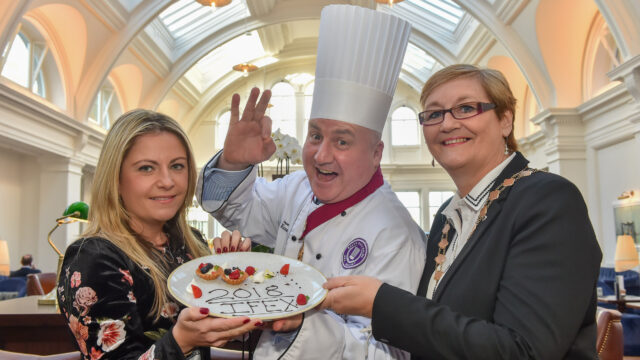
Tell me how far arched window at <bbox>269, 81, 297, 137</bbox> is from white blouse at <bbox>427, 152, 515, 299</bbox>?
47.8 feet

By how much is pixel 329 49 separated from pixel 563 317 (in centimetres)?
114

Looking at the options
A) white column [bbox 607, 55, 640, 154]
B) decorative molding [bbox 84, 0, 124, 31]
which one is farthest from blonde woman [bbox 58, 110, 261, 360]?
decorative molding [bbox 84, 0, 124, 31]

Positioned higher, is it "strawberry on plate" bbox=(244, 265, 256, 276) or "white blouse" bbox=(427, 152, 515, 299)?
"white blouse" bbox=(427, 152, 515, 299)

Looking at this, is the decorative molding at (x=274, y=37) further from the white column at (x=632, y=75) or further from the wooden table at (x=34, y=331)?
the wooden table at (x=34, y=331)

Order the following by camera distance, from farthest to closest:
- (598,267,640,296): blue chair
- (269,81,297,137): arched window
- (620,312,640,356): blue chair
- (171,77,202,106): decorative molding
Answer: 1. (269,81,297,137): arched window
2. (171,77,202,106): decorative molding
3. (598,267,640,296): blue chair
4. (620,312,640,356): blue chair

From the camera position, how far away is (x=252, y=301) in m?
1.20

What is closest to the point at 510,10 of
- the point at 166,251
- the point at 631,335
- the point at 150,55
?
the point at 631,335

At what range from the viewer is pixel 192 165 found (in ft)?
5.12

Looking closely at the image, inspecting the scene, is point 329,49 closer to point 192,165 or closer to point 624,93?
point 192,165

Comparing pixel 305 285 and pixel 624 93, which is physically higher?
pixel 624 93

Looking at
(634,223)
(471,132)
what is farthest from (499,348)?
(634,223)

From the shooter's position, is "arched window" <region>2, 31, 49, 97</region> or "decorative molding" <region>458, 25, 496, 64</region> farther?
"decorative molding" <region>458, 25, 496, 64</region>

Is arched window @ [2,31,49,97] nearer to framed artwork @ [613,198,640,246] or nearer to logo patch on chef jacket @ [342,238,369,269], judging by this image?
logo patch on chef jacket @ [342,238,369,269]

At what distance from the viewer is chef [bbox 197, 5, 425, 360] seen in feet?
5.05
